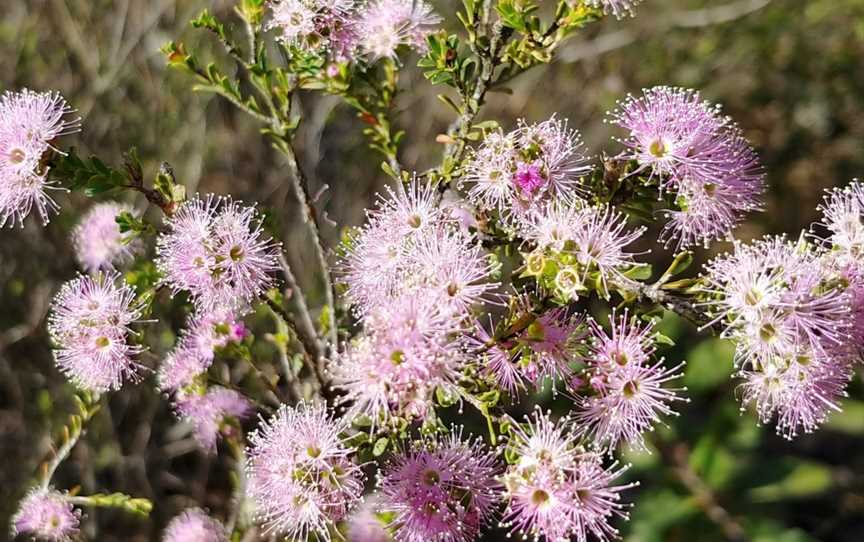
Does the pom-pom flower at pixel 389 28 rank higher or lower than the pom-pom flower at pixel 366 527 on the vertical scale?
higher

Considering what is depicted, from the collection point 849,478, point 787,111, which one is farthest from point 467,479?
point 787,111

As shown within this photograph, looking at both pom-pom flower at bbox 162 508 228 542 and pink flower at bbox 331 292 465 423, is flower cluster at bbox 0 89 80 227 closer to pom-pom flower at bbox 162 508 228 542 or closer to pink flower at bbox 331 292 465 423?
pink flower at bbox 331 292 465 423

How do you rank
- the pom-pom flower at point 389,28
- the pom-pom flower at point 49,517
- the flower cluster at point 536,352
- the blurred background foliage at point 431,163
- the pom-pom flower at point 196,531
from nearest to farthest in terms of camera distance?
the flower cluster at point 536,352, the pom-pom flower at point 389,28, the pom-pom flower at point 49,517, the pom-pom flower at point 196,531, the blurred background foliage at point 431,163

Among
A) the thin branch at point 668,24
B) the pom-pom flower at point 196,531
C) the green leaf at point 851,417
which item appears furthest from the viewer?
the thin branch at point 668,24

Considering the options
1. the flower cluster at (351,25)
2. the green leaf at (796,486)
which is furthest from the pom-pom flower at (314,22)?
the green leaf at (796,486)

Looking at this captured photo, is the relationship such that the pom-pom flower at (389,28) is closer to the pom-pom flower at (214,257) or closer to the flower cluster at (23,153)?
the pom-pom flower at (214,257)

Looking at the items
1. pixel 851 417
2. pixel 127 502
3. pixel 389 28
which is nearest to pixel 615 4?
pixel 389 28

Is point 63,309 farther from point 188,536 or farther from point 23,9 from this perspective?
Answer: point 23,9
